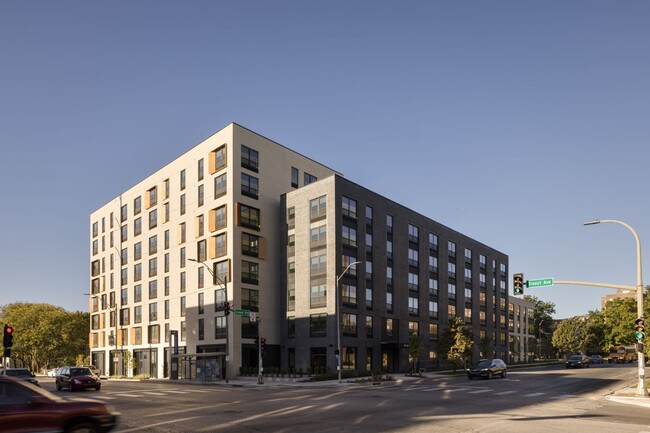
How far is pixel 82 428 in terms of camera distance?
12727mm

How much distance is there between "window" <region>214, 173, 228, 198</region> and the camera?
63.7 metres

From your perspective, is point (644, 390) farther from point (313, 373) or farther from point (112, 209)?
point (112, 209)

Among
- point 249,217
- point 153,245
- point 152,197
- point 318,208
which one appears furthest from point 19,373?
point 152,197

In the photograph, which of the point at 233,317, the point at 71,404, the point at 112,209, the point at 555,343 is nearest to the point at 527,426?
the point at 71,404

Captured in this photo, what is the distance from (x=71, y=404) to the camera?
12.6m

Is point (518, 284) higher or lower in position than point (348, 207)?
lower

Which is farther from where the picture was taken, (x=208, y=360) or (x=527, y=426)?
(x=208, y=360)

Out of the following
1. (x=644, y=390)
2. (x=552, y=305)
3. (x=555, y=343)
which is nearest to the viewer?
(x=644, y=390)

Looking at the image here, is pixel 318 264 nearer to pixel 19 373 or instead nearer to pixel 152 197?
pixel 19 373

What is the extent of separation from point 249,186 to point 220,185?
3512 millimetres

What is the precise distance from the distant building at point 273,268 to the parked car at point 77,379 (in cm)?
1593

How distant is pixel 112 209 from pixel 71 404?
283 feet

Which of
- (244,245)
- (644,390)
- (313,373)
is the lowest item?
(313,373)

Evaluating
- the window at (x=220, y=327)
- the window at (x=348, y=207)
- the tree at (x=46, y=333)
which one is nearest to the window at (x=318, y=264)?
the window at (x=348, y=207)
